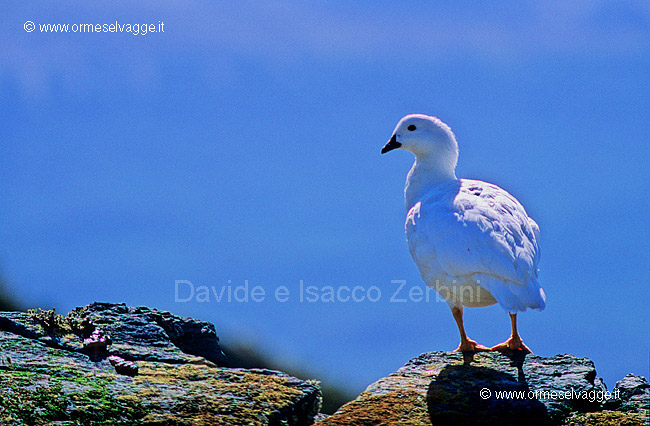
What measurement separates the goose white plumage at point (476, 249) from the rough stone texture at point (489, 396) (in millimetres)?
624

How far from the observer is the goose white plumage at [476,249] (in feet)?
22.2

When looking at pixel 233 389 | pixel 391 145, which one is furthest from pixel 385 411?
pixel 391 145

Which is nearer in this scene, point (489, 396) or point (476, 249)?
point (489, 396)

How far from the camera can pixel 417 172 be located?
9.51 m

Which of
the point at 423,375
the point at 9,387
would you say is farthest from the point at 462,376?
the point at 9,387

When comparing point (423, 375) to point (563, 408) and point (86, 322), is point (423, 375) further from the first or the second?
point (86, 322)

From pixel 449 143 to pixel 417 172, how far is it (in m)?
0.60

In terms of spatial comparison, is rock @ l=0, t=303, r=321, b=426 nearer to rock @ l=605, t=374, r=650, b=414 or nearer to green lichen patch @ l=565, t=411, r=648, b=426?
green lichen patch @ l=565, t=411, r=648, b=426

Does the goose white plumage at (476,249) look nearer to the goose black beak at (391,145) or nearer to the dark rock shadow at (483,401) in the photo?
the dark rock shadow at (483,401)

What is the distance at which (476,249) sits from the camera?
22.9ft

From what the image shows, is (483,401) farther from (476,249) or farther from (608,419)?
(476,249)

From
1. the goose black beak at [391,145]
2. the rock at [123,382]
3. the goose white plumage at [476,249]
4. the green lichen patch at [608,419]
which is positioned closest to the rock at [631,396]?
the green lichen patch at [608,419]

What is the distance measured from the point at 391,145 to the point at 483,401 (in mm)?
4669

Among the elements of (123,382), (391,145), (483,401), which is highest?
(391,145)
